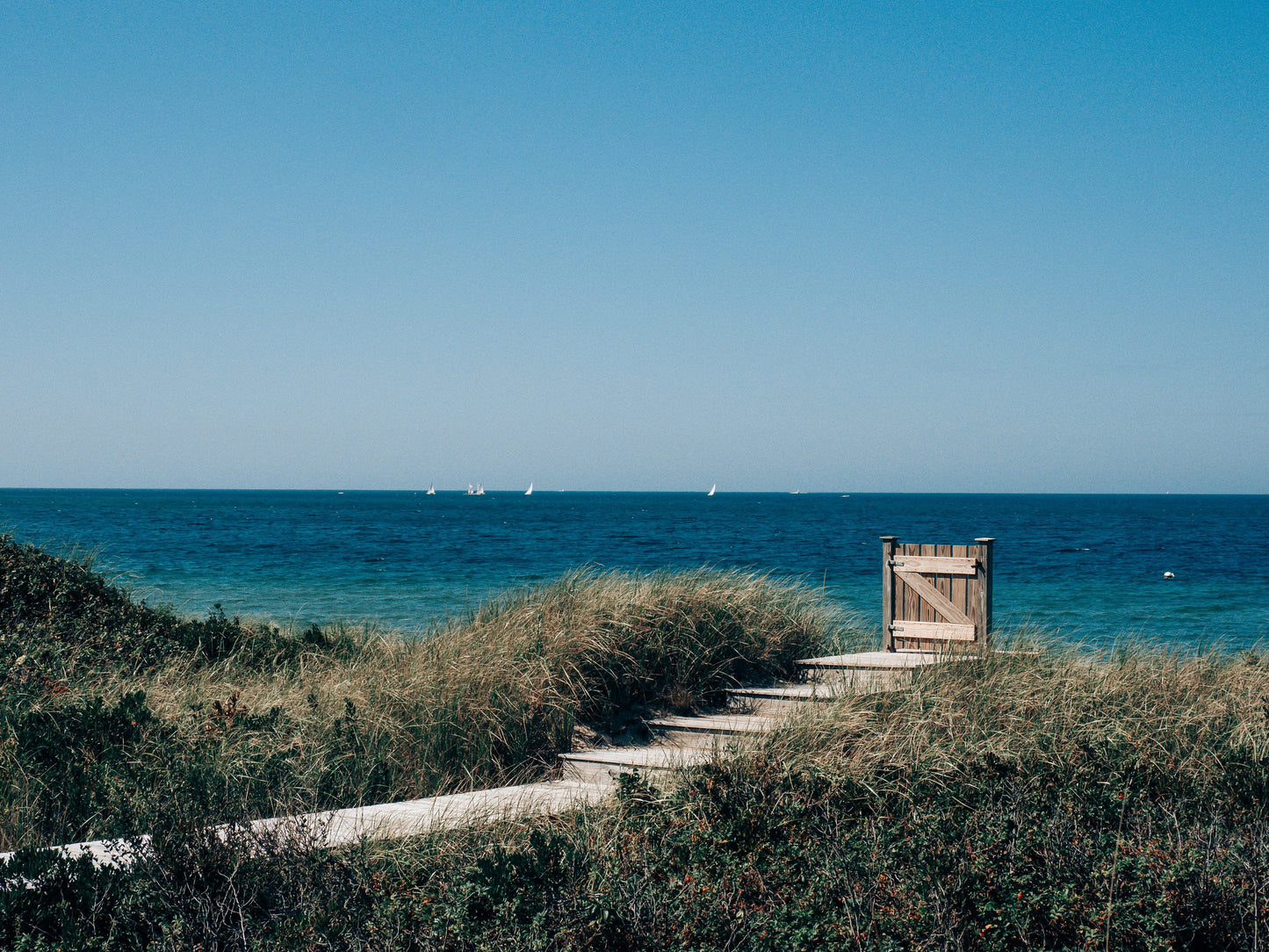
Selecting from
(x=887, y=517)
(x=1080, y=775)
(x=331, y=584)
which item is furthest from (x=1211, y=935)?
(x=887, y=517)

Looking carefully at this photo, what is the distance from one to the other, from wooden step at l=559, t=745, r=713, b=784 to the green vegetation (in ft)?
1.15

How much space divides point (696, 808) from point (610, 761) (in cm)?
231

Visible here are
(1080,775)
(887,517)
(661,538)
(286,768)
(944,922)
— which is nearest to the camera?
(944,922)

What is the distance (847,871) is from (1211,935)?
1497 millimetres

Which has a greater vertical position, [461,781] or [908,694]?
[908,694]

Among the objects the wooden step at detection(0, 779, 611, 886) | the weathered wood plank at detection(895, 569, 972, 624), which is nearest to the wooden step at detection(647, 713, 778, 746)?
the wooden step at detection(0, 779, 611, 886)

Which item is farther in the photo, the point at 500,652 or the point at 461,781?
the point at 500,652

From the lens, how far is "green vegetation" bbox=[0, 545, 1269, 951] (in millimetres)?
3770

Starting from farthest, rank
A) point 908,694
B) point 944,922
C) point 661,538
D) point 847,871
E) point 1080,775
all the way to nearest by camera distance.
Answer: point 661,538 → point 908,694 → point 1080,775 → point 847,871 → point 944,922

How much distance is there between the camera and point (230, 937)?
153 inches

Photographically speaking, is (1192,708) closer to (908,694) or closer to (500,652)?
(908,694)

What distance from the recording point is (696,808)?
17.9ft

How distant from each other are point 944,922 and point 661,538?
57075 mm

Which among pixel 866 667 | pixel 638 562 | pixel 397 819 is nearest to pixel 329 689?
pixel 397 819
